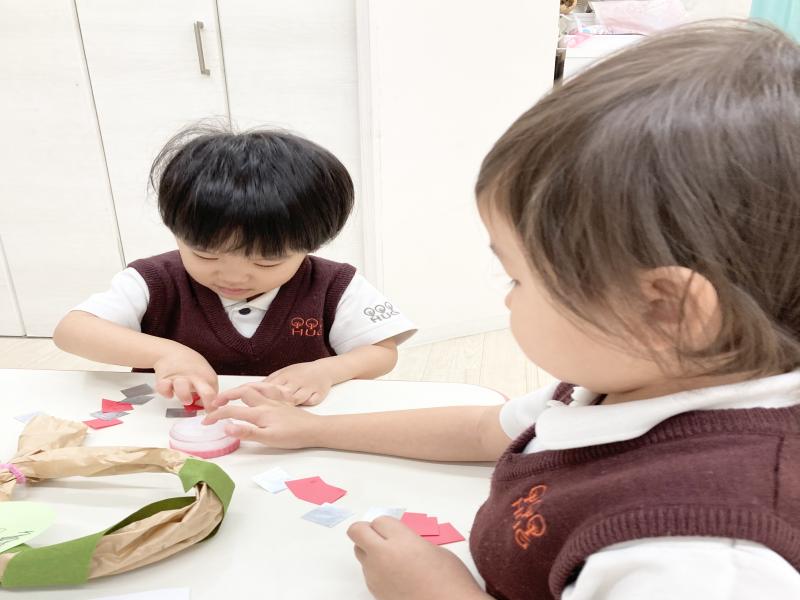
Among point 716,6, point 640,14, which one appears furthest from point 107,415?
point 716,6

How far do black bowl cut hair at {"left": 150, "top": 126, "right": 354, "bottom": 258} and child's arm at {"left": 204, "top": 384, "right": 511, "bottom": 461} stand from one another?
0.25 meters

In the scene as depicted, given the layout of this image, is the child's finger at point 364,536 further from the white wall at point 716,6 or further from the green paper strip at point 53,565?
A: the white wall at point 716,6

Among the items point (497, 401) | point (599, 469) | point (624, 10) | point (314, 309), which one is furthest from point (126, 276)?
point (624, 10)

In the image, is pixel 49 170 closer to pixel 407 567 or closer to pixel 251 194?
pixel 251 194

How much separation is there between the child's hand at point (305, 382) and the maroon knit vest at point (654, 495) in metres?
0.42

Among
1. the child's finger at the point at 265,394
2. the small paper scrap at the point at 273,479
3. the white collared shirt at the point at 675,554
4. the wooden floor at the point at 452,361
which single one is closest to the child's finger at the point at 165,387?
the child's finger at the point at 265,394

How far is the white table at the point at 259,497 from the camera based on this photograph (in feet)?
1.88

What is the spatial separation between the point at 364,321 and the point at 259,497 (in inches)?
20.1

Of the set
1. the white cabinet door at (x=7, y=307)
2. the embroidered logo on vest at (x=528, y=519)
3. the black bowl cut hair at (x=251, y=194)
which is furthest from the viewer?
the white cabinet door at (x=7, y=307)

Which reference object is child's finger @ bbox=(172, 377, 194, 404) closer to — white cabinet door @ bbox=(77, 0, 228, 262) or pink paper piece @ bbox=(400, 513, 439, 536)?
pink paper piece @ bbox=(400, 513, 439, 536)

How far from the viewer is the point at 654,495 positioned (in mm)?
412

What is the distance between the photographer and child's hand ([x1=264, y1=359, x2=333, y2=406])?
905mm

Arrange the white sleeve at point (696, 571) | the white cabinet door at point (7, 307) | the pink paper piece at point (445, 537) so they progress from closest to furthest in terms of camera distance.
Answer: the white sleeve at point (696, 571) < the pink paper piece at point (445, 537) < the white cabinet door at point (7, 307)

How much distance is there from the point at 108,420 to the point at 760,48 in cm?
80
